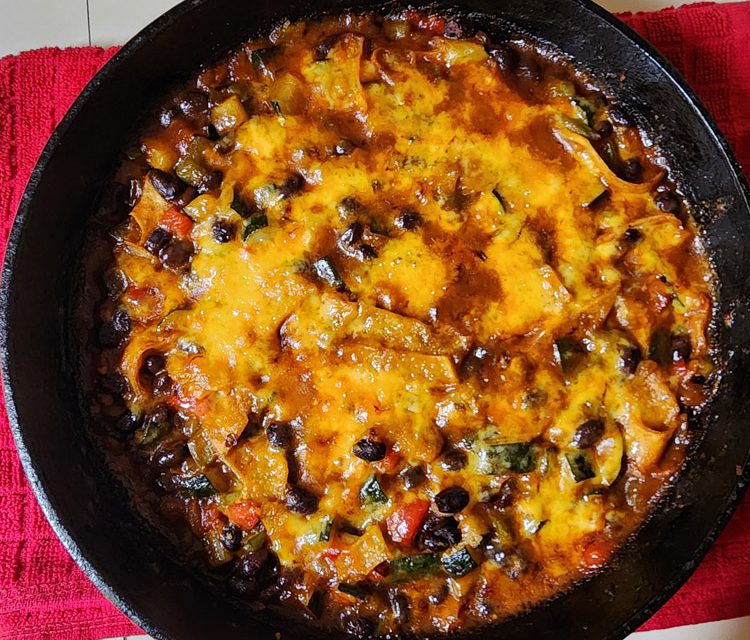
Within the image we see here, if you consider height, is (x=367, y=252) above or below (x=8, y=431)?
above

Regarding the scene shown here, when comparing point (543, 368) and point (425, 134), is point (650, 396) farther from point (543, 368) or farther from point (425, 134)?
point (425, 134)

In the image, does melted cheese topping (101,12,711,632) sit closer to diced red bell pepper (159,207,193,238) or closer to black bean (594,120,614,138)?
diced red bell pepper (159,207,193,238)

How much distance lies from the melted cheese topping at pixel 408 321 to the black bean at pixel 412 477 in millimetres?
25

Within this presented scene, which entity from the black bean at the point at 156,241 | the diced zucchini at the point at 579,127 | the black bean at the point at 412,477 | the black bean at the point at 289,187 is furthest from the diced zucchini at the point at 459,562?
the diced zucchini at the point at 579,127

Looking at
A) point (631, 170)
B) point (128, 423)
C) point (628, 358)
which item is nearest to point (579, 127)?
point (631, 170)

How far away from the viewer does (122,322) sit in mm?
3047

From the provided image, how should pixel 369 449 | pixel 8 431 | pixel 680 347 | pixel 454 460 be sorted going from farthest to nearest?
pixel 8 431 → pixel 680 347 → pixel 454 460 → pixel 369 449

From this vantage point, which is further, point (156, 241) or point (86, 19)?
point (86, 19)

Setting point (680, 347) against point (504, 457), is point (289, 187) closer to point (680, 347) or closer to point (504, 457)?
point (504, 457)

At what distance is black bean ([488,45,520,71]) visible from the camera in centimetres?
319

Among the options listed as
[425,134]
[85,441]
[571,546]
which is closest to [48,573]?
[85,441]

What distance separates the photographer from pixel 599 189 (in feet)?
10.3

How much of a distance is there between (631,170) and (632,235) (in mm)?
312

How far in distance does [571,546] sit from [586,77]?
76.5 inches
